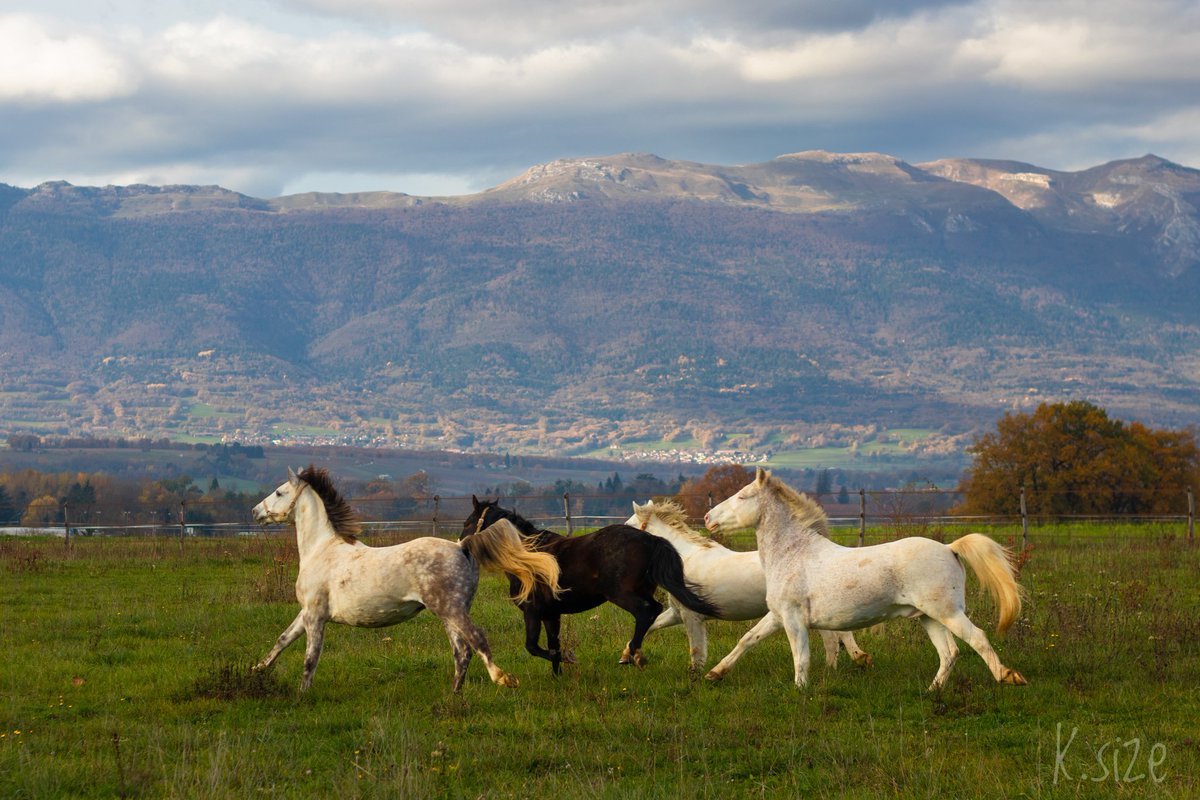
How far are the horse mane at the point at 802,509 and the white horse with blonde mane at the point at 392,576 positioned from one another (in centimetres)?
229

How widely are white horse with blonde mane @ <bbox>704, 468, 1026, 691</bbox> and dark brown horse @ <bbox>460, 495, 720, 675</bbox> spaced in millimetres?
936

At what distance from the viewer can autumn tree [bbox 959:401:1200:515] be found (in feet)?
162

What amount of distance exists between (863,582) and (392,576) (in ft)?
13.8

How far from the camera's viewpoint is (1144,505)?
162 ft

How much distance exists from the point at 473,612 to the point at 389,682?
6.09m

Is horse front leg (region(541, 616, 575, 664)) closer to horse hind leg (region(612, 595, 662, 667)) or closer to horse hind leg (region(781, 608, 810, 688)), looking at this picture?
horse hind leg (region(612, 595, 662, 667))

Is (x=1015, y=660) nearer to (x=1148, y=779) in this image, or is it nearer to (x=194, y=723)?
(x=1148, y=779)

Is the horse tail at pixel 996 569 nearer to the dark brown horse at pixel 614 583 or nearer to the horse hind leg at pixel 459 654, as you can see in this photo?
the dark brown horse at pixel 614 583

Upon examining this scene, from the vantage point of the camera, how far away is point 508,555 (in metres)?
12.6

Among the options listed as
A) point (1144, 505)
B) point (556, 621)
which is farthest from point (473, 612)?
point (1144, 505)

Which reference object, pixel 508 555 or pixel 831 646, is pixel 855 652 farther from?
pixel 508 555

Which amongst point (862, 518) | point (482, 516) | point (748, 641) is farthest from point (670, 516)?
point (862, 518)

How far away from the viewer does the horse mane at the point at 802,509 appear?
41.9 feet

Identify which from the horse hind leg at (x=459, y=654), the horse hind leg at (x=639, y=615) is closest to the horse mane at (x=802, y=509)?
the horse hind leg at (x=639, y=615)
